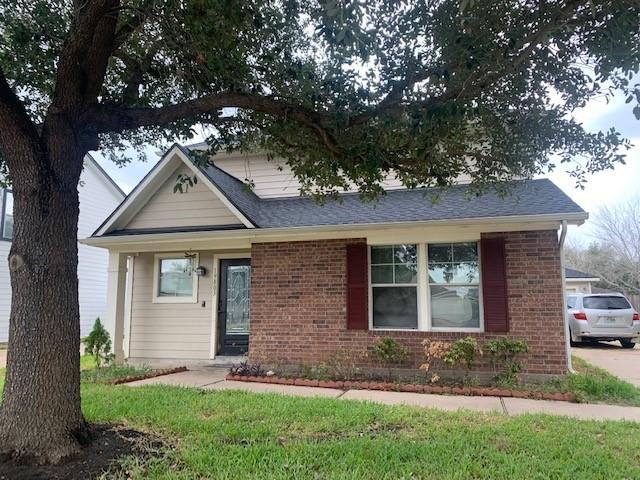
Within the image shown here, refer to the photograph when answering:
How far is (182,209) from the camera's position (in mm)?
9820

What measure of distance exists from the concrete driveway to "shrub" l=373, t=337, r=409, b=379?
12.3 ft

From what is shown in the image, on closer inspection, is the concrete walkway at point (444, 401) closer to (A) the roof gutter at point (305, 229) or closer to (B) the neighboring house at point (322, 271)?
(B) the neighboring house at point (322, 271)

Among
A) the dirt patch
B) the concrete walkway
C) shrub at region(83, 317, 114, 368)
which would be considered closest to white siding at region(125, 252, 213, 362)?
shrub at region(83, 317, 114, 368)


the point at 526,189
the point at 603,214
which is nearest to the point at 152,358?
the point at 526,189

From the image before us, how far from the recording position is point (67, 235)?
414 cm

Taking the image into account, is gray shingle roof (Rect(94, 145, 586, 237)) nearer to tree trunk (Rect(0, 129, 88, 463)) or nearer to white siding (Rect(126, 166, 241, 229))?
white siding (Rect(126, 166, 241, 229))

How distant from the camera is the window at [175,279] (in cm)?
1033

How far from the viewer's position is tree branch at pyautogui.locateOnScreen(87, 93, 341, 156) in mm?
4582

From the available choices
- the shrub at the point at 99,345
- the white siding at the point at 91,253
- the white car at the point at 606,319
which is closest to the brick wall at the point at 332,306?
the shrub at the point at 99,345

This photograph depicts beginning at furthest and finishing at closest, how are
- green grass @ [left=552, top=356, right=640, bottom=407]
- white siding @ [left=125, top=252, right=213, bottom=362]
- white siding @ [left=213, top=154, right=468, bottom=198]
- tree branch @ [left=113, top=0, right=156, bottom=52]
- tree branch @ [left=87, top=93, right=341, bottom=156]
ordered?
1. white siding @ [left=213, top=154, right=468, bottom=198]
2. white siding @ [left=125, top=252, right=213, bottom=362]
3. green grass @ [left=552, top=356, right=640, bottom=407]
4. tree branch @ [left=113, top=0, right=156, bottom=52]
5. tree branch @ [left=87, top=93, right=341, bottom=156]

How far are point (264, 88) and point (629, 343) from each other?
521 inches

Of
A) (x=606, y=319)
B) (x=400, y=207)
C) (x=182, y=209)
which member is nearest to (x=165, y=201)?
(x=182, y=209)

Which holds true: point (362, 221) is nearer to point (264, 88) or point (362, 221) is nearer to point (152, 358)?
point (264, 88)

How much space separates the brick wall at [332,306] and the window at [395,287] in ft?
1.02
